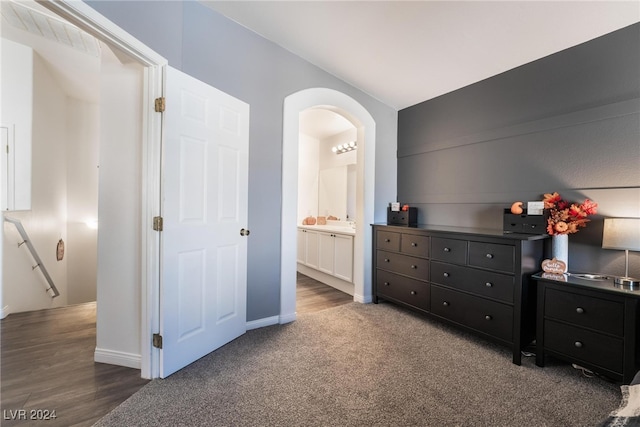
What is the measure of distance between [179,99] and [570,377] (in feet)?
10.9

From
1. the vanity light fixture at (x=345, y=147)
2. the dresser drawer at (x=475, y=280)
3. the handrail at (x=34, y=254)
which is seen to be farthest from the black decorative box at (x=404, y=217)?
the handrail at (x=34, y=254)

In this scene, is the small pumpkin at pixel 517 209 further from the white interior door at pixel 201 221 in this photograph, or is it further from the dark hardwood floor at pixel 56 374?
the dark hardwood floor at pixel 56 374

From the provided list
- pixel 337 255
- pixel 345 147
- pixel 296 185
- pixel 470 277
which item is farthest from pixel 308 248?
pixel 470 277

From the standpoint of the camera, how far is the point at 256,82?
256 cm

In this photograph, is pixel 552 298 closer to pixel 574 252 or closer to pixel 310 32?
pixel 574 252

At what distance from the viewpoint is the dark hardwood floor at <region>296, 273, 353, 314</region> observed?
3.25 metres

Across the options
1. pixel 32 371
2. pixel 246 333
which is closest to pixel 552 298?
pixel 246 333

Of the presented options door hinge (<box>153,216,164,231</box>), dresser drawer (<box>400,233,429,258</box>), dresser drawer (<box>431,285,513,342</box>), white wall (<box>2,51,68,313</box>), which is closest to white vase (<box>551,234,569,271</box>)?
dresser drawer (<box>431,285,513,342</box>)

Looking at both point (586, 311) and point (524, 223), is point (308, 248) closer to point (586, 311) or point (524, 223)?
point (524, 223)

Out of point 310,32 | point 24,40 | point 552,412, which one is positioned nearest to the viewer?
point 552,412

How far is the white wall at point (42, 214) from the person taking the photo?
2885 millimetres

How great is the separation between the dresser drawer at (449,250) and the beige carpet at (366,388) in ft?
2.35

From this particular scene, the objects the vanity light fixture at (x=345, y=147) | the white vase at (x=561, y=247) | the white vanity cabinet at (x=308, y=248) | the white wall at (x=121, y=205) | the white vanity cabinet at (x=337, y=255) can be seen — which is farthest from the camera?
the vanity light fixture at (x=345, y=147)

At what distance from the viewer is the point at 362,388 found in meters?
1.76
